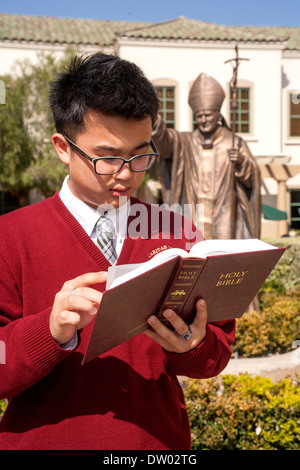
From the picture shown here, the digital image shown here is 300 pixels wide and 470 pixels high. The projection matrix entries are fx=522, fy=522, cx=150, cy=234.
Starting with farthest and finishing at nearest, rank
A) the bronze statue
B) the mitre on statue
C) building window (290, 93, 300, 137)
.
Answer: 1. building window (290, 93, 300, 137)
2. the bronze statue
3. the mitre on statue

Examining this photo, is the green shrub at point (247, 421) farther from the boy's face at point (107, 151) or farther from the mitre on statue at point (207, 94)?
the mitre on statue at point (207, 94)

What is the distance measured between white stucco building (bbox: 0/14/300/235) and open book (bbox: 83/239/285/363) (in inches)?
530

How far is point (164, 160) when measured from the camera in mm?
5598

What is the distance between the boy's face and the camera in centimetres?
145

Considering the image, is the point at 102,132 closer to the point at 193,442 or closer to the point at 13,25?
the point at 193,442

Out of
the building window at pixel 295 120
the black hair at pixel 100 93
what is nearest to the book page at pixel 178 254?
the black hair at pixel 100 93

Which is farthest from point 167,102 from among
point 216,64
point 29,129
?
point 29,129

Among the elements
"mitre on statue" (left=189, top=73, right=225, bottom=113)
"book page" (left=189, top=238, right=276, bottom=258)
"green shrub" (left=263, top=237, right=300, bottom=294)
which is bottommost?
"green shrub" (left=263, top=237, right=300, bottom=294)

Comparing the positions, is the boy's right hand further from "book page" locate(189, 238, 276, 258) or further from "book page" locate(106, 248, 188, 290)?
"book page" locate(189, 238, 276, 258)

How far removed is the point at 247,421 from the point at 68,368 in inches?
75.6

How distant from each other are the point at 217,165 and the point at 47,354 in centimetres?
432

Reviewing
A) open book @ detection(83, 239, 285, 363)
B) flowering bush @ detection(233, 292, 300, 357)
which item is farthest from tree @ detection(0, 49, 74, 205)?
open book @ detection(83, 239, 285, 363)

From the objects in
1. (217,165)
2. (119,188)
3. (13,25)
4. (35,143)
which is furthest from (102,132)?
(13,25)

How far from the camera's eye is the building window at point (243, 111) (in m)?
15.3
